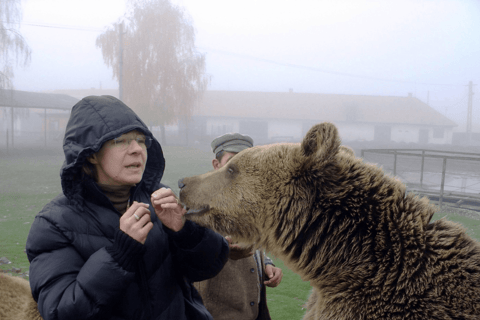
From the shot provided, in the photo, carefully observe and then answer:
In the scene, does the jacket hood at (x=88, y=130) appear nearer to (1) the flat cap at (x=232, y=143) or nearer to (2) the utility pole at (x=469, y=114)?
(1) the flat cap at (x=232, y=143)

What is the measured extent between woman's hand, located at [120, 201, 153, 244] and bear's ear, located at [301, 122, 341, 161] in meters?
1.02

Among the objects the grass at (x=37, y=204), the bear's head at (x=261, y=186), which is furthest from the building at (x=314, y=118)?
the bear's head at (x=261, y=186)

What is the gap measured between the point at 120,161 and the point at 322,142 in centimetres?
117

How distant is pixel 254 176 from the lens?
2.44 meters

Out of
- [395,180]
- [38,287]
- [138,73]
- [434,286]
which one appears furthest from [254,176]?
[138,73]

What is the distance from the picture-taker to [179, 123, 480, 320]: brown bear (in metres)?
1.81

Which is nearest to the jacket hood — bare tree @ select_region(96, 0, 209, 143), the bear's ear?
the bear's ear

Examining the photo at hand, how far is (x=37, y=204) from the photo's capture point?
1208 centimetres

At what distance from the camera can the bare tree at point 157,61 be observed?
3189 centimetres

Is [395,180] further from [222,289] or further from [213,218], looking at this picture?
[222,289]

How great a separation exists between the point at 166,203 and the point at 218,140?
1.45 metres

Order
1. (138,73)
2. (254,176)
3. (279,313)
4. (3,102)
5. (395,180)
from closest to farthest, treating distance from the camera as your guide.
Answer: (395,180) → (254,176) → (279,313) → (3,102) → (138,73)

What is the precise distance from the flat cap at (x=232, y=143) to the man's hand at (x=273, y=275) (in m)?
1.09

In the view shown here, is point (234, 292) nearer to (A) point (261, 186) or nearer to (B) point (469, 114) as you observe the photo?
(A) point (261, 186)
